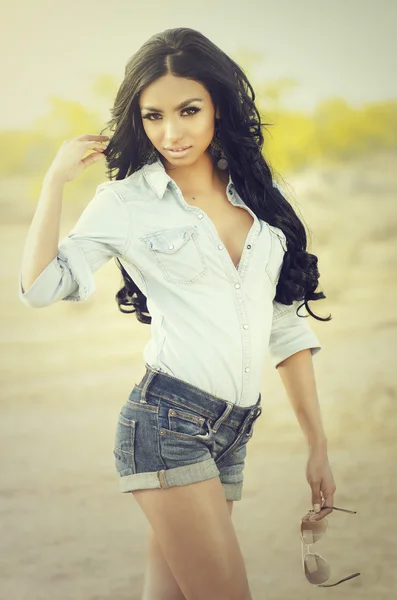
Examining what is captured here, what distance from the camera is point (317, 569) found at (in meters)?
2.30

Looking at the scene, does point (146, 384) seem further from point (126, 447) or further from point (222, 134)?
point (222, 134)

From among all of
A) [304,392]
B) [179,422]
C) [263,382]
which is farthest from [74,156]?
[263,382]

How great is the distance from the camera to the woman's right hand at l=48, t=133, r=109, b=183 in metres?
1.99

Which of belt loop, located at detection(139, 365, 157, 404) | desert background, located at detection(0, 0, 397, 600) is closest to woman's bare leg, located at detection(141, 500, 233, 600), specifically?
belt loop, located at detection(139, 365, 157, 404)

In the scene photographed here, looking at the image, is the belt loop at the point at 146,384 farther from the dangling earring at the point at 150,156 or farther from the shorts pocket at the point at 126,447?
the dangling earring at the point at 150,156

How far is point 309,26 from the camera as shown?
4.44 metres

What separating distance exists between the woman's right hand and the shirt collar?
0.12 metres

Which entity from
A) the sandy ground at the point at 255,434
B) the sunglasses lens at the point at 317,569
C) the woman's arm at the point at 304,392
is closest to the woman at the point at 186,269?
the woman's arm at the point at 304,392

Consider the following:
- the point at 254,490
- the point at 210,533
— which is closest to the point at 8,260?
the point at 254,490

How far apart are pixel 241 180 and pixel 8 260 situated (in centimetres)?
249

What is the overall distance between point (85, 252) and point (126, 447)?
447 mm

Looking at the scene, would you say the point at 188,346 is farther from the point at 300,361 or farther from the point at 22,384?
the point at 22,384

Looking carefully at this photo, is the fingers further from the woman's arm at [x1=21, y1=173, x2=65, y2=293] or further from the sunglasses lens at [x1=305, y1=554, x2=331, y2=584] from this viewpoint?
the woman's arm at [x1=21, y1=173, x2=65, y2=293]

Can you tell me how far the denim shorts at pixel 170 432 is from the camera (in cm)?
194
